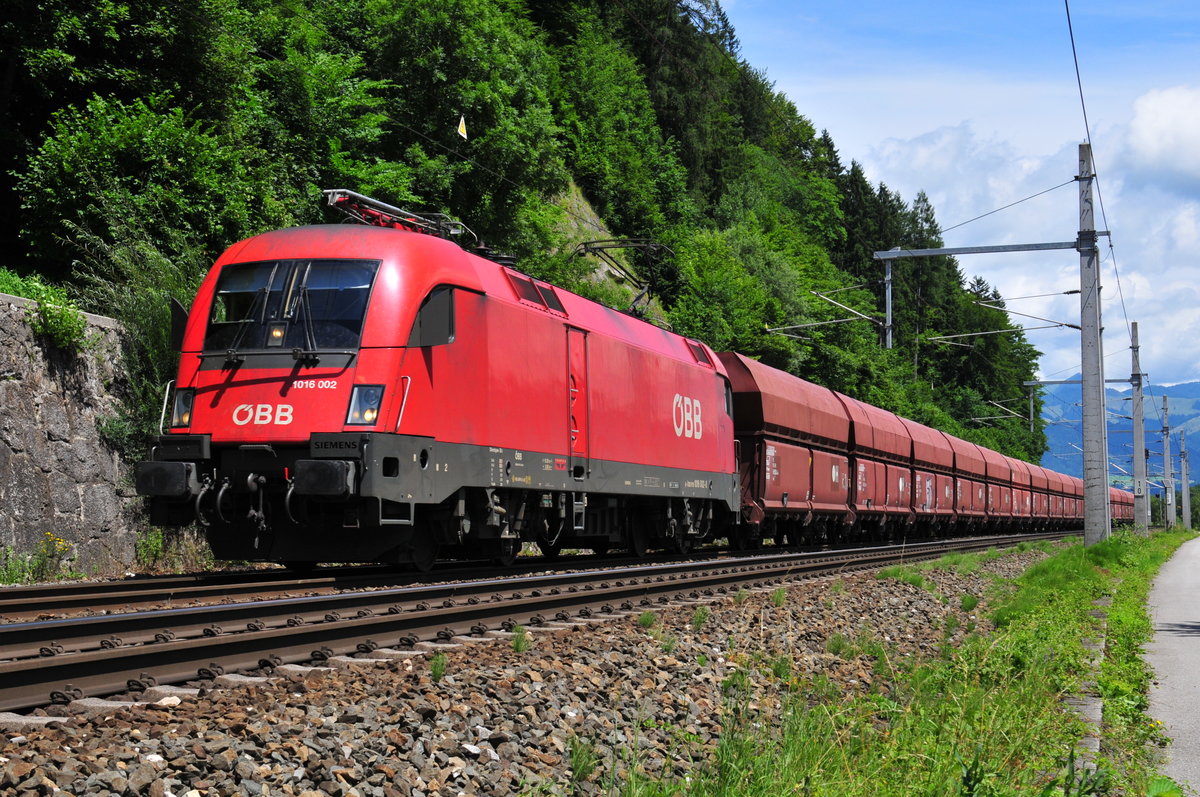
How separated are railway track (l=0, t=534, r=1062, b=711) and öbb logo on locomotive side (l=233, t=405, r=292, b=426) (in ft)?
6.87

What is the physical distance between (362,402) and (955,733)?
6.62m

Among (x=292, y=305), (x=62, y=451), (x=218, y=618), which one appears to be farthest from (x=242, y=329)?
(x=218, y=618)

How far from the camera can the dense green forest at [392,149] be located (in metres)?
19.1

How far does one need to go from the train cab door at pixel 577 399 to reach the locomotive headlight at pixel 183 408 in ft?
16.5

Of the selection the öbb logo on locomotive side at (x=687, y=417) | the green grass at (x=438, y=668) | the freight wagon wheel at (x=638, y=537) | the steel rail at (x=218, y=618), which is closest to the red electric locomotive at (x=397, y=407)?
the freight wagon wheel at (x=638, y=537)

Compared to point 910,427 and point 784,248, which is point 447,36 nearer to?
point 910,427

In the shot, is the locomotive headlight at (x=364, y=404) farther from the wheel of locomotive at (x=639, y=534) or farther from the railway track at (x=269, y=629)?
the wheel of locomotive at (x=639, y=534)

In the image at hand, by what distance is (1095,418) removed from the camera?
23594mm

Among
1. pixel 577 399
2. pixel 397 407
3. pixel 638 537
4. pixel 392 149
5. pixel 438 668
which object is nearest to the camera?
pixel 438 668

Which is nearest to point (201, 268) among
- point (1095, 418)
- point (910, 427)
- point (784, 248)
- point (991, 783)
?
point (991, 783)

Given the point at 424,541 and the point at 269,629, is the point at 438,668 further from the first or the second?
the point at 424,541

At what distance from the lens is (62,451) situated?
14.6m

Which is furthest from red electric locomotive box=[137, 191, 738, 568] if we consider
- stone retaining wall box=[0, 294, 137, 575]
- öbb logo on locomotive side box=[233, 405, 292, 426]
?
stone retaining wall box=[0, 294, 137, 575]

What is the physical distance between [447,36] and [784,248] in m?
35.7
